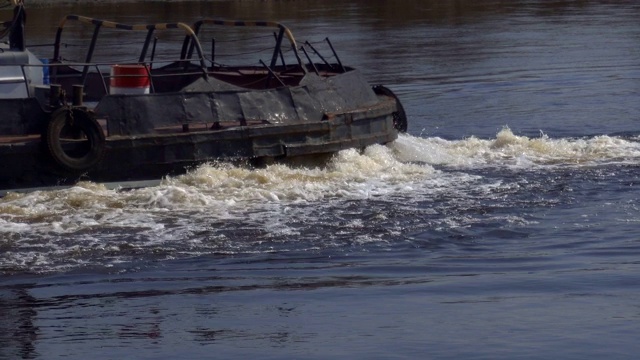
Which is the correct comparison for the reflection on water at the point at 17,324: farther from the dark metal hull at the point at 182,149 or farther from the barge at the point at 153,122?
the barge at the point at 153,122

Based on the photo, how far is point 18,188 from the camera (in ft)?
40.2

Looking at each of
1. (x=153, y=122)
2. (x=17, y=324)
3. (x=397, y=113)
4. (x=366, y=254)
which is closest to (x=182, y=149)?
(x=153, y=122)

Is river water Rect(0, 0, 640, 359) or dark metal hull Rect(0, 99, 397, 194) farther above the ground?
dark metal hull Rect(0, 99, 397, 194)

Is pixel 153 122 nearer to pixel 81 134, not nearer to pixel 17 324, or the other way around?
pixel 81 134

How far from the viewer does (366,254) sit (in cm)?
Result: 1011

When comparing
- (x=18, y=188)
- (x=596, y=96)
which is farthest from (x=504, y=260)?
(x=596, y=96)

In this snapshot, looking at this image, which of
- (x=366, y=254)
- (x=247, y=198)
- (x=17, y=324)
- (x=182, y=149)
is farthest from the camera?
(x=182, y=149)

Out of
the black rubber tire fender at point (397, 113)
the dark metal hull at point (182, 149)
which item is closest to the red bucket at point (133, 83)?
the dark metal hull at point (182, 149)

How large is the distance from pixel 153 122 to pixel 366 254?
12.3 feet

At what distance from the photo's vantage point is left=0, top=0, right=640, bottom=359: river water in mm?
7875

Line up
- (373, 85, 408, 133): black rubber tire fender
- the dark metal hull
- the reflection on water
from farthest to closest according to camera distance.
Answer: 1. (373, 85, 408, 133): black rubber tire fender
2. the dark metal hull
3. the reflection on water

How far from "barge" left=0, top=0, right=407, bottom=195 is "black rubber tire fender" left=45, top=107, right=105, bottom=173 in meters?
0.01

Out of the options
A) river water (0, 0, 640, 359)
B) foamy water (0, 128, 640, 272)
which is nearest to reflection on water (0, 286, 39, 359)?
river water (0, 0, 640, 359)

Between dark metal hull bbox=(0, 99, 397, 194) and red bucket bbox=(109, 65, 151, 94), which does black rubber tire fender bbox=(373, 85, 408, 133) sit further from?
red bucket bbox=(109, 65, 151, 94)
